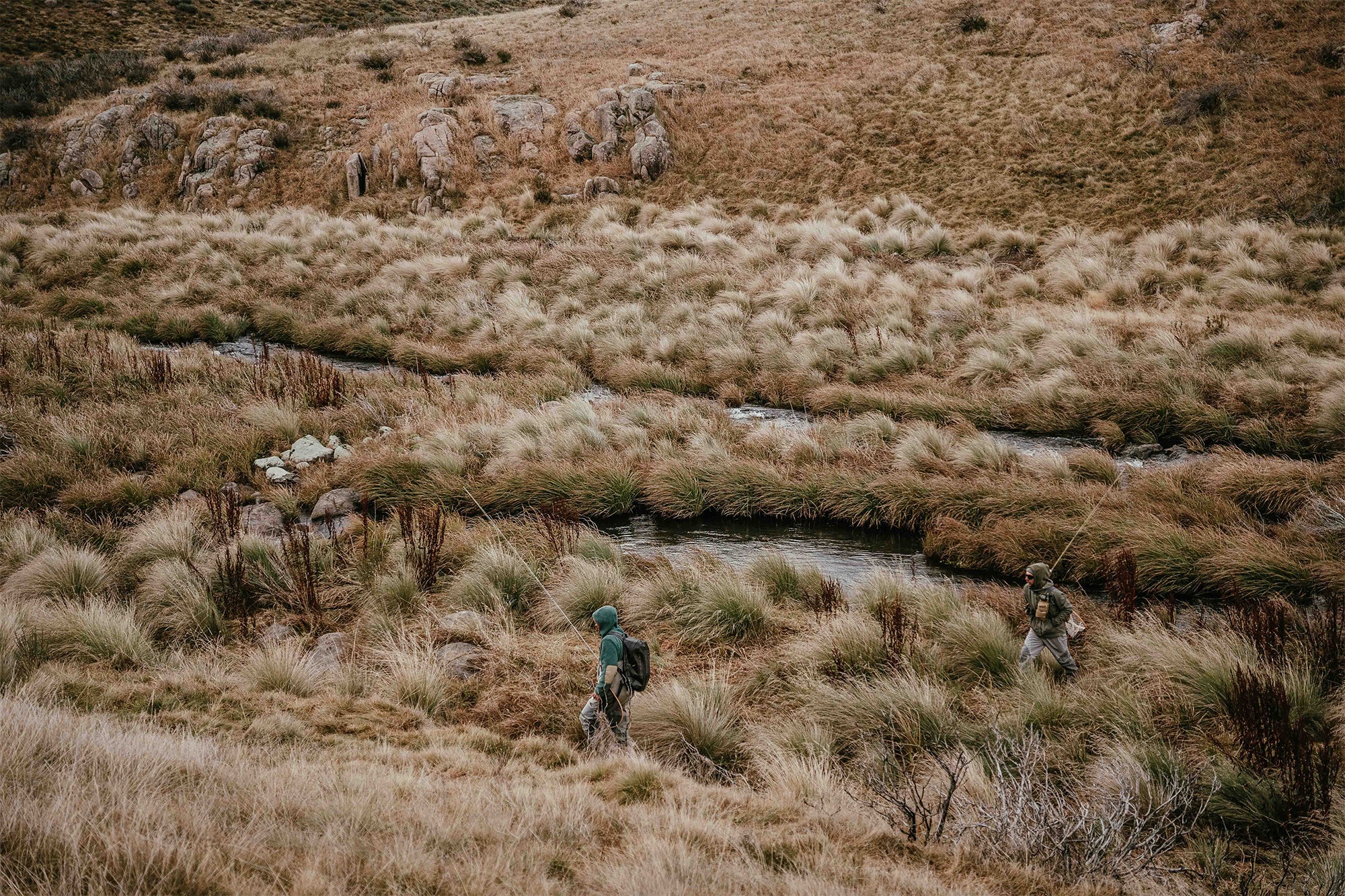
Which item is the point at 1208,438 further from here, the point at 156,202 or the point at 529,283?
the point at 156,202

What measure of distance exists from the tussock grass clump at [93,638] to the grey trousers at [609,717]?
13.5 feet

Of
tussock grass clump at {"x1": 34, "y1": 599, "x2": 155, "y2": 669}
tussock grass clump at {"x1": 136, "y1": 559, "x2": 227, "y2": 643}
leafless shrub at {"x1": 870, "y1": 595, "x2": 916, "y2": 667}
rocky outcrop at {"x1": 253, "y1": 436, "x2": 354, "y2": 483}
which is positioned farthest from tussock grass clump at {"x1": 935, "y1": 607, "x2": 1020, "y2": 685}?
rocky outcrop at {"x1": 253, "y1": 436, "x2": 354, "y2": 483}

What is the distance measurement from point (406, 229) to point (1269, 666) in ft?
83.3

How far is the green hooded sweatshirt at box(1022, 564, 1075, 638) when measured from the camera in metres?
6.35

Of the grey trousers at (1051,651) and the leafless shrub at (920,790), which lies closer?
the leafless shrub at (920,790)

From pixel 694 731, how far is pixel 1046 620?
328 cm

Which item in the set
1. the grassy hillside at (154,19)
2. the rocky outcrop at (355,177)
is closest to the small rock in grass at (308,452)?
the rocky outcrop at (355,177)

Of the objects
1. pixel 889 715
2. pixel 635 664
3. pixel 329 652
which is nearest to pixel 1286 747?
pixel 889 715

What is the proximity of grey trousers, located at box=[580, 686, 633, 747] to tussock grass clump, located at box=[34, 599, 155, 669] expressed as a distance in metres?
4.11

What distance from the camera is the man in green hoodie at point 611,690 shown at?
5578 mm

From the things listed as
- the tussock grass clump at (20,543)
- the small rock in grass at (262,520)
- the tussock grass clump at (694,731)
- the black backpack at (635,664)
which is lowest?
the small rock in grass at (262,520)

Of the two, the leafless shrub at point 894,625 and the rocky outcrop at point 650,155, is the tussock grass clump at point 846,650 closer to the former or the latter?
the leafless shrub at point 894,625

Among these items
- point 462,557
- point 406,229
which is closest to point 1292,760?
point 462,557

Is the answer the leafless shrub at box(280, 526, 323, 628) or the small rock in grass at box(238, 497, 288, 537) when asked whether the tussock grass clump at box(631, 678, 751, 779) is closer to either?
the leafless shrub at box(280, 526, 323, 628)
